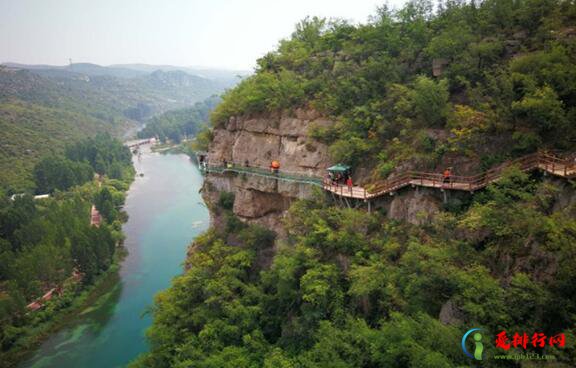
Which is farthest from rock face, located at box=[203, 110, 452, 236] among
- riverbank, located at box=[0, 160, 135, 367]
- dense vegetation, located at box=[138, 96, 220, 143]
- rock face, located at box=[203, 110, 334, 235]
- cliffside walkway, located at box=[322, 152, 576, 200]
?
dense vegetation, located at box=[138, 96, 220, 143]

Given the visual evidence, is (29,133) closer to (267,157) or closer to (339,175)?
(267,157)

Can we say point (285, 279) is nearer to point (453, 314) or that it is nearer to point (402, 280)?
point (402, 280)

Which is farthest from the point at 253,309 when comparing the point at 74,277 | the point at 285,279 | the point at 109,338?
the point at 74,277

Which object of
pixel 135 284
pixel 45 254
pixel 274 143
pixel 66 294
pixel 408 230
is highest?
pixel 274 143

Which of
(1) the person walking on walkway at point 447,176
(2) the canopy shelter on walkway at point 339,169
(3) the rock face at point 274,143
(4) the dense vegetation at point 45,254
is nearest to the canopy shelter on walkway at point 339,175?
(2) the canopy shelter on walkway at point 339,169

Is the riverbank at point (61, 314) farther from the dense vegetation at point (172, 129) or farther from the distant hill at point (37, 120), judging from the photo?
the dense vegetation at point (172, 129)

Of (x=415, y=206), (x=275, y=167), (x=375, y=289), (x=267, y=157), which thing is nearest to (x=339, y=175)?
(x=275, y=167)

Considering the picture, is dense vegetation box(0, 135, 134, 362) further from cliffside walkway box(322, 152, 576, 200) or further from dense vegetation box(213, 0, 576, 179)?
cliffside walkway box(322, 152, 576, 200)
